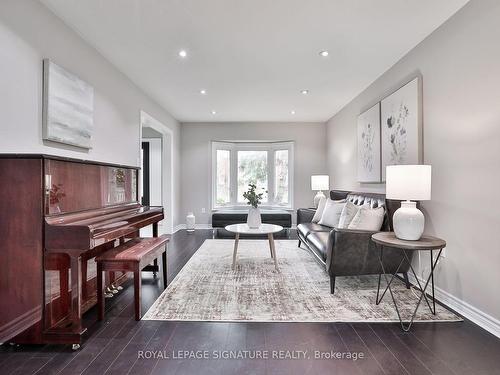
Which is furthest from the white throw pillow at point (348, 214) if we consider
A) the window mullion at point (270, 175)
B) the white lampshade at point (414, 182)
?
the window mullion at point (270, 175)

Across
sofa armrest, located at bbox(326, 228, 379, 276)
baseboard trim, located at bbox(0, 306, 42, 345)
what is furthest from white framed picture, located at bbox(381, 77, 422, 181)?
baseboard trim, located at bbox(0, 306, 42, 345)

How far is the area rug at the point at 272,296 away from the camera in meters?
2.36

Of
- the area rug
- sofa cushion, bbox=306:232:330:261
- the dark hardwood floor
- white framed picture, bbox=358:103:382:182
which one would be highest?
white framed picture, bbox=358:103:382:182

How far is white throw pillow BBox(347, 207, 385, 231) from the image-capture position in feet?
9.88

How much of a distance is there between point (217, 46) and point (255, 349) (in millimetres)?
2824

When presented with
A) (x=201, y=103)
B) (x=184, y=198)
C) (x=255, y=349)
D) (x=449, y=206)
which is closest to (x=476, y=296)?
(x=449, y=206)

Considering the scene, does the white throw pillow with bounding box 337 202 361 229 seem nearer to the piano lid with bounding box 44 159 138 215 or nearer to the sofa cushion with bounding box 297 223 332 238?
the sofa cushion with bounding box 297 223 332 238

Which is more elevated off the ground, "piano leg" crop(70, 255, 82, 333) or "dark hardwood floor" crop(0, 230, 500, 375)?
"piano leg" crop(70, 255, 82, 333)

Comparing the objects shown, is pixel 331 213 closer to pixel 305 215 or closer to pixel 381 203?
pixel 305 215

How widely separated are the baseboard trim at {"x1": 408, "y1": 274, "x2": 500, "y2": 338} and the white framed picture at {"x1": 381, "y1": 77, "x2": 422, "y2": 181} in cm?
130

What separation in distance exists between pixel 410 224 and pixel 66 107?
3113 millimetres

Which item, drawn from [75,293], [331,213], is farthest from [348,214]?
[75,293]

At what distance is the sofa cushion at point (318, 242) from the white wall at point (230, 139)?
10.4 ft

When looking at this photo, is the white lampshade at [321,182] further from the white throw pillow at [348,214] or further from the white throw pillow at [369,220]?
the white throw pillow at [369,220]
